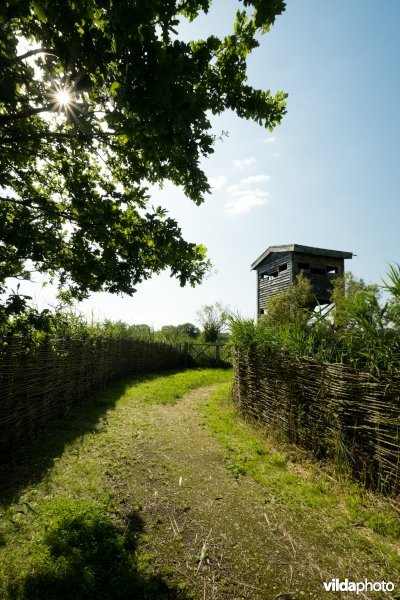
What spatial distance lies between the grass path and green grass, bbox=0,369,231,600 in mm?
13

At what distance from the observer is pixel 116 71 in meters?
2.77

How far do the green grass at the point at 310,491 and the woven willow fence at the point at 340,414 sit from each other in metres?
0.29

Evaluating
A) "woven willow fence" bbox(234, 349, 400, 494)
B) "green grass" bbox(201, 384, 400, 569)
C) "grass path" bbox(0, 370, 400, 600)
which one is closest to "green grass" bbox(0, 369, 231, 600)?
"grass path" bbox(0, 370, 400, 600)

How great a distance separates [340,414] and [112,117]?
514cm

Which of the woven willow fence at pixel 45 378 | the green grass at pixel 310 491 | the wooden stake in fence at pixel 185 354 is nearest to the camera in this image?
the green grass at pixel 310 491

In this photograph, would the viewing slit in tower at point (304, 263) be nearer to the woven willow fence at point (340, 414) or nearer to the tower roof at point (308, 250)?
the tower roof at point (308, 250)

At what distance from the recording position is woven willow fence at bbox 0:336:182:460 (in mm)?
5664

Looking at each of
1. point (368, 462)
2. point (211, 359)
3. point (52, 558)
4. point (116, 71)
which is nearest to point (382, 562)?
point (368, 462)

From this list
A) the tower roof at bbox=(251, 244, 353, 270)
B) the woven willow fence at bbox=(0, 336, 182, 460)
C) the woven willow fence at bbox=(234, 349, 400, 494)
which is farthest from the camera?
the tower roof at bbox=(251, 244, 353, 270)

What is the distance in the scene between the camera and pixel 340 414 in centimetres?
491

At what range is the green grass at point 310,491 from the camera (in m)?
3.74

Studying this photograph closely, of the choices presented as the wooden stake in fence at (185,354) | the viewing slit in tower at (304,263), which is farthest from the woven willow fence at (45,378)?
the viewing slit in tower at (304,263)

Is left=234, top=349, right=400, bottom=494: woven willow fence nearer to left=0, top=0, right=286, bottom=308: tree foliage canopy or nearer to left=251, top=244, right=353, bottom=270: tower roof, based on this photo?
left=0, top=0, right=286, bottom=308: tree foliage canopy

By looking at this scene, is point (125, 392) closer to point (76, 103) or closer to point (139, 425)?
point (139, 425)
